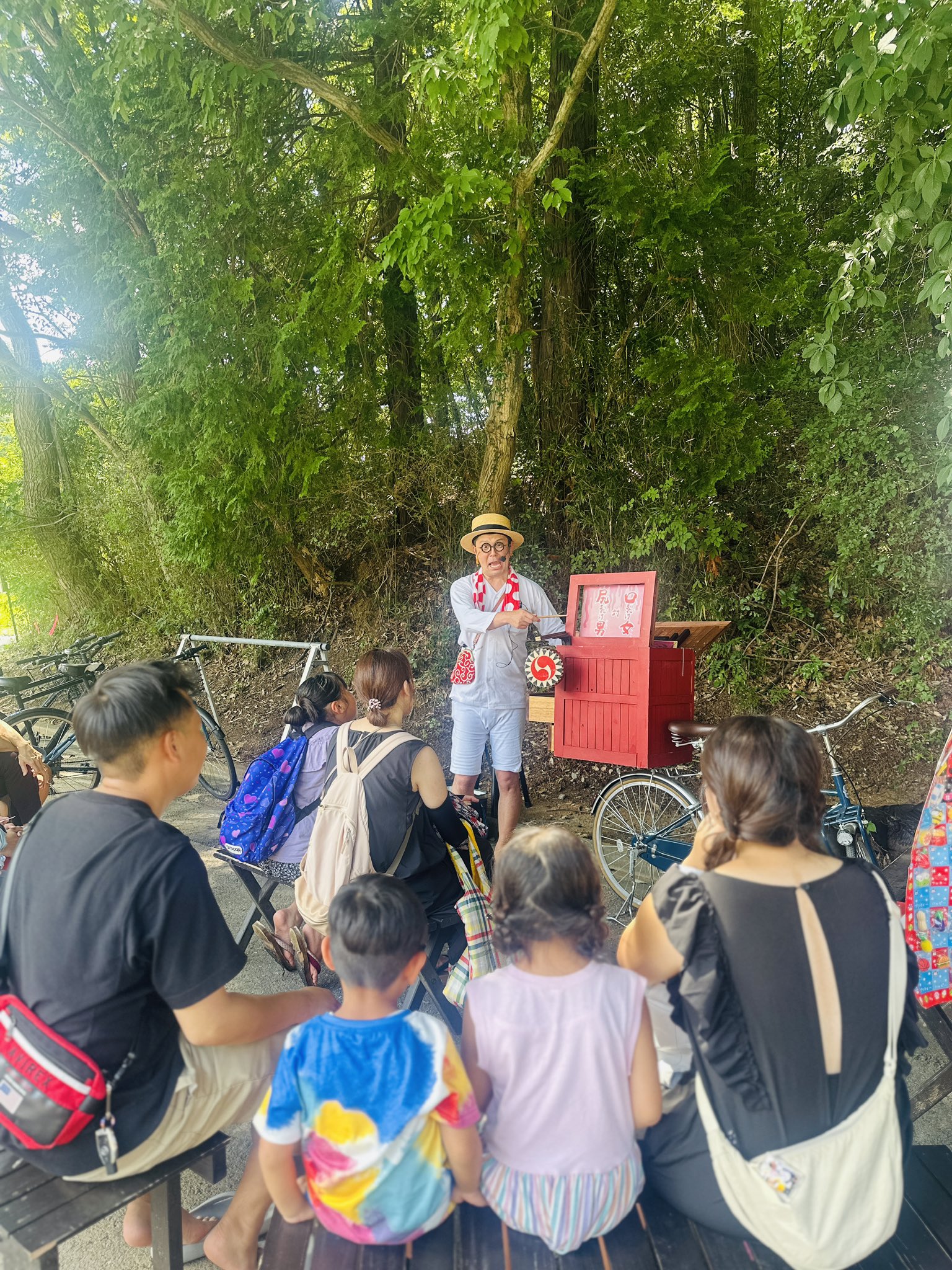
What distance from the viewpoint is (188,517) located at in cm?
704

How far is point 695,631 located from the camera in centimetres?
434

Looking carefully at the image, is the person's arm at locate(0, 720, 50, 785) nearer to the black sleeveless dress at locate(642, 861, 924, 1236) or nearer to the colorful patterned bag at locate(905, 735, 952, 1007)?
the black sleeveless dress at locate(642, 861, 924, 1236)

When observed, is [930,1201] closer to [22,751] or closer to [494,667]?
[494,667]

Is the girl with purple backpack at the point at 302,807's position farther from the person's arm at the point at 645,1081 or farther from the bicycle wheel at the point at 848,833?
the bicycle wheel at the point at 848,833

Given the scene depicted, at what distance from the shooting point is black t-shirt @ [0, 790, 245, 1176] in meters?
1.59

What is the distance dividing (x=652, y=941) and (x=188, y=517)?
6.38m

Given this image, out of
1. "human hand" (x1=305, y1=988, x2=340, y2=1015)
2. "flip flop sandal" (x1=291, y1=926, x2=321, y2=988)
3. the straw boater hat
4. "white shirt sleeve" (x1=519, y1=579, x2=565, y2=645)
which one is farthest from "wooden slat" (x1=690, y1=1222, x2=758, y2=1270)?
the straw boater hat

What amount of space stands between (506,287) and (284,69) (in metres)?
1.95

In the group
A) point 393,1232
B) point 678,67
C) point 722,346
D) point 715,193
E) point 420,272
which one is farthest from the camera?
point 722,346

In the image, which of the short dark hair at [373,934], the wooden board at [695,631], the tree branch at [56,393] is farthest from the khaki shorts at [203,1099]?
the tree branch at [56,393]

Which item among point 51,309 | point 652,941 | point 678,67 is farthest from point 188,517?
point 652,941

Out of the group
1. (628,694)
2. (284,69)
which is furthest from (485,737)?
(284,69)

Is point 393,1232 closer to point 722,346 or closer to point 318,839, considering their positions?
point 318,839

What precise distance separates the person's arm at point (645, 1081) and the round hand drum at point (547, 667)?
259 centimetres
